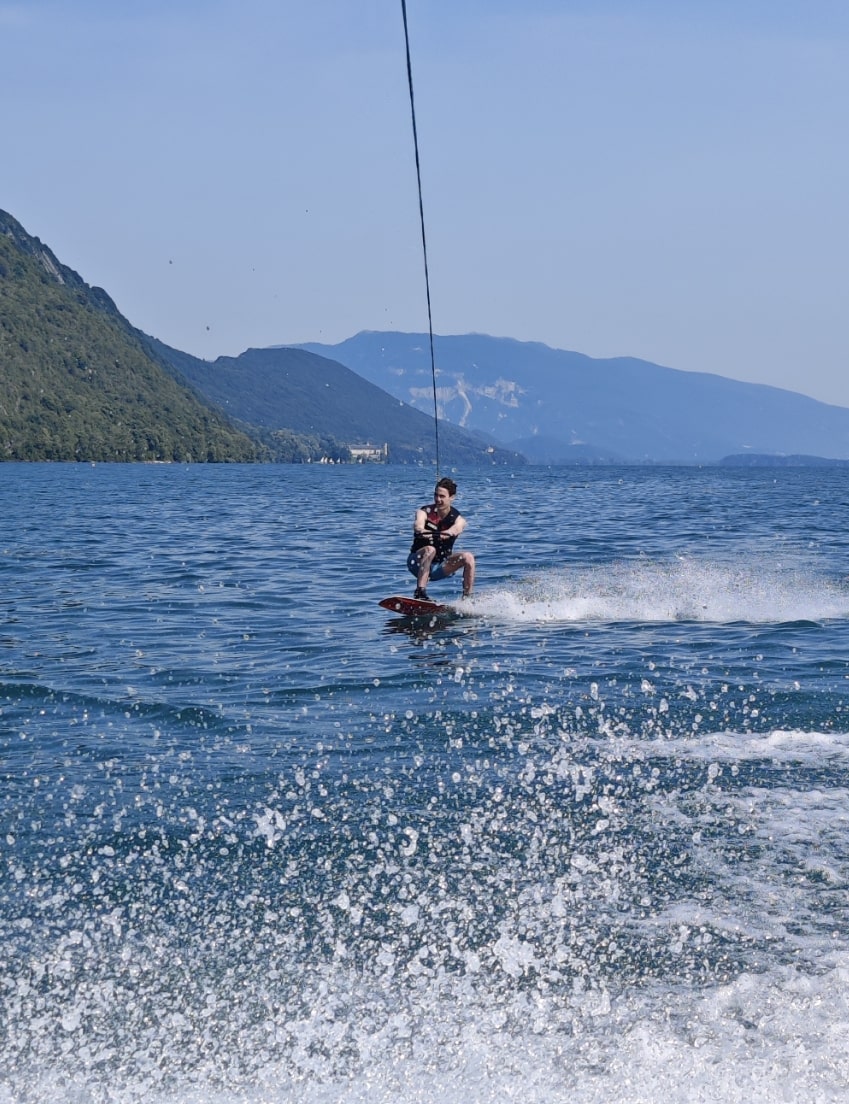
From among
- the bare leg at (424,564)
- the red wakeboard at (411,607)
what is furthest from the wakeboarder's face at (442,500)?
the red wakeboard at (411,607)

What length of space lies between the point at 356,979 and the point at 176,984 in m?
0.86

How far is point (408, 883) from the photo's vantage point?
6.73 m

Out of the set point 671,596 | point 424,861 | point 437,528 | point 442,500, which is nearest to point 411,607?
point 437,528

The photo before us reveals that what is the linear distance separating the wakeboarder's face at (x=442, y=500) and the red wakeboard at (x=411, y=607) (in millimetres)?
1356

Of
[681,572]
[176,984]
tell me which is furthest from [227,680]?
[681,572]

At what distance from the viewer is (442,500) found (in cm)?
1678

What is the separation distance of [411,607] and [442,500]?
64.5 inches

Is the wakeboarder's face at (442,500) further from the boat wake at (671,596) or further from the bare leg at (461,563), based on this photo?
the boat wake at (671,596)

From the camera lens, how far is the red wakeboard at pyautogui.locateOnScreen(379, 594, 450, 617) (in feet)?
55.8

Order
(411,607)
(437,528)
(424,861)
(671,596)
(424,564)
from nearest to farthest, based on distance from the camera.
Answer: (424,861) → (411,607) → (437,528) → (424,564) → (671,596)

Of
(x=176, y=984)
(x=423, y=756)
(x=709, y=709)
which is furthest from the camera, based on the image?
(x=709, y=709)

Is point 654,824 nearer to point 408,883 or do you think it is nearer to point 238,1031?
point 408,883

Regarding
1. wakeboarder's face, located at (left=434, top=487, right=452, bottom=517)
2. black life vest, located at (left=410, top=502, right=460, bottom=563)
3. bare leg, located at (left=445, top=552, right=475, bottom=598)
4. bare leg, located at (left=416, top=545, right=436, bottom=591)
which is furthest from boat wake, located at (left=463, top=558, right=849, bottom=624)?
wakeboarder's face, located at (left=434, top=487, right=452, bottom=517)

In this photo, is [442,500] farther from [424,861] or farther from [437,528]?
[424,861]
